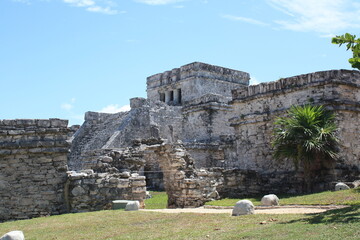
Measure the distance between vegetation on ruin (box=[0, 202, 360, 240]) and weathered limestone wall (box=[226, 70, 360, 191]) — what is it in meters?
6.13

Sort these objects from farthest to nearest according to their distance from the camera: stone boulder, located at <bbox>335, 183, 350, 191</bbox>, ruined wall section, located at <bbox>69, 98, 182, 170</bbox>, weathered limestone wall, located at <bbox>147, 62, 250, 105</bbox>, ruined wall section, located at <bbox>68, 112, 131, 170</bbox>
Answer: weathered limestone wall, located at <bbox>147, 62, 250, 105</bbox> → ruined wall section, located at <bbox>68, 112, 131, 170</bbox> → ruined wall section, located at <bbox>69, 98, 182, 170</bbox> → stone boulder, located at <bbox>335, 183, 350, 191</bbox>

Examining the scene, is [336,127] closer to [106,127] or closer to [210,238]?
[210,238]

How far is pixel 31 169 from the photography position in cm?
1256

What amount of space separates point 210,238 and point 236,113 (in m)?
10.2

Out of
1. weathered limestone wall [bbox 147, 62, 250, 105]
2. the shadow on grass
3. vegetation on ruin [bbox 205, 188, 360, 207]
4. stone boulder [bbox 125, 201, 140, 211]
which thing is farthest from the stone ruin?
weathered limestone wall [bbox 147, 62, 250, 105]

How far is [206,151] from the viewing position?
79.3ft

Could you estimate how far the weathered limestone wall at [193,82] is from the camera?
109ft

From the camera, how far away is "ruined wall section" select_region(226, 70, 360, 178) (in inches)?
574

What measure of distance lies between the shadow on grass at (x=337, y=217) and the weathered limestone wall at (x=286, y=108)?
6076 mm

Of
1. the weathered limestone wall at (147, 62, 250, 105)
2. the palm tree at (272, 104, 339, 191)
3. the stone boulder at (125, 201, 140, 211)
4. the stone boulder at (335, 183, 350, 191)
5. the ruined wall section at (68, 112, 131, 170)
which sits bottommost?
the stone boulder at (125, 201, 140, 211)

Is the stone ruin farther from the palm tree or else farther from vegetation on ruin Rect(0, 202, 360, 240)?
vegetation on ruin Rect(0, 202, 360, 240)

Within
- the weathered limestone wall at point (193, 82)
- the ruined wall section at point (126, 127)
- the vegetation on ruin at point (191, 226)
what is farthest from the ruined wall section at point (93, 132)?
the vegetation on ruin at point (191, 226)

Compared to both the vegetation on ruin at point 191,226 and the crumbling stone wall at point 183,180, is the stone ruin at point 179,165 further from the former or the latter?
the vegetation on ruin at point 191,226

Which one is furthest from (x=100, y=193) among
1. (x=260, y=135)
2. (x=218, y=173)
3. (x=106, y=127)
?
(x=106, y=127)
